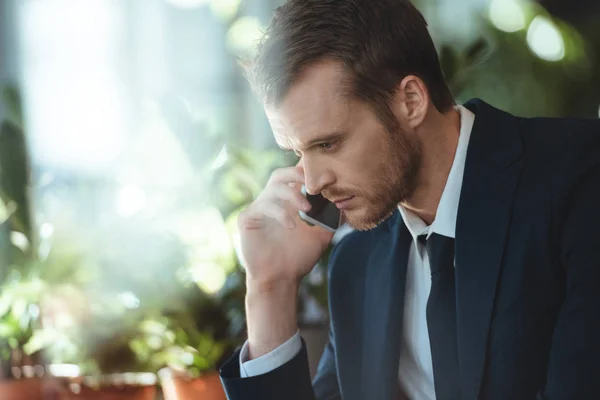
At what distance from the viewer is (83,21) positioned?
2385mm

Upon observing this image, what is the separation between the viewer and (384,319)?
4.16 feet

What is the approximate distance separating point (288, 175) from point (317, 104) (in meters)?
0.18

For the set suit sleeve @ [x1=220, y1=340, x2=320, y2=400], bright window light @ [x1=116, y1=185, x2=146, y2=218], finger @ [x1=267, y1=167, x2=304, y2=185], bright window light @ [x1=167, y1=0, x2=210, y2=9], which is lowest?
suit sleeve @ [x1=220, y1=340, x2=320, y2=400]

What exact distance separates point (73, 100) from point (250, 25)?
617 millimetres

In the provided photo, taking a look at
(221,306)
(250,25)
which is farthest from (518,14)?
(221,306)

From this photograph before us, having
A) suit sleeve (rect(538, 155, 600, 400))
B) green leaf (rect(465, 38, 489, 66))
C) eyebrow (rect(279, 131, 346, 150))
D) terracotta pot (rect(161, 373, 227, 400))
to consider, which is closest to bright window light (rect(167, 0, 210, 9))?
green leaf (rect(465, 38, 489, 66))

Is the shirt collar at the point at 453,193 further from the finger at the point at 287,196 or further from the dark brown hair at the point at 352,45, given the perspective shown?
the finger at the point at 287,196

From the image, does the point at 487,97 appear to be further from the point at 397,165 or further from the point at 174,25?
the point at 397,165

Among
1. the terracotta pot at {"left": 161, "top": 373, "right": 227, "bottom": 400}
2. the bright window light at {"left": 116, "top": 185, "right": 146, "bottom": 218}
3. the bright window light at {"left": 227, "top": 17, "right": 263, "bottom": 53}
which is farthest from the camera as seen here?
the bright window light at {"left": 227, "top": 17, "right": 263, "bottom": 53}

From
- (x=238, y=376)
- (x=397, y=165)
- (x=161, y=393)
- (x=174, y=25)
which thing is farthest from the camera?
(x=174, y=25)

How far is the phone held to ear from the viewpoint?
4.33 feet

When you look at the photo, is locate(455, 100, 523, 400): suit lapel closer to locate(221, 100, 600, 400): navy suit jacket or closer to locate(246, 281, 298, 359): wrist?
locate(221, 100, 600, 400): navy suit jacket

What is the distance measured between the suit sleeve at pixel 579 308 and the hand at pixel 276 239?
46cm

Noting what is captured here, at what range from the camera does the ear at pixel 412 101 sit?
1.19m
